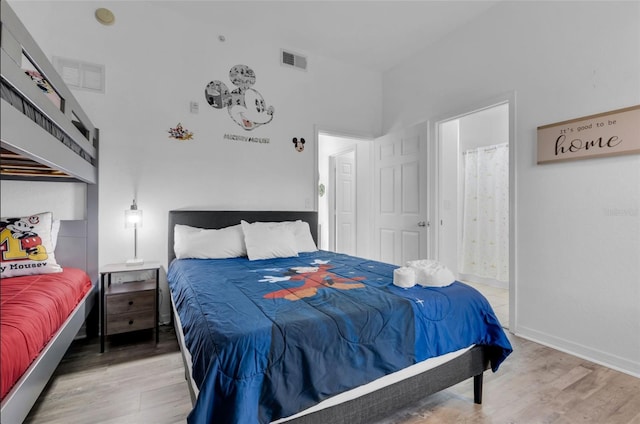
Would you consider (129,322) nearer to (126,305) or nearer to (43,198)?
(126,305)

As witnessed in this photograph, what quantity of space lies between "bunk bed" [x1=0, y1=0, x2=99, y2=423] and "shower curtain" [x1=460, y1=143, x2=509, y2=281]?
15.0 feet

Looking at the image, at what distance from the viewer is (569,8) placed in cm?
245

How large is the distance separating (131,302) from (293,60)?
305cm

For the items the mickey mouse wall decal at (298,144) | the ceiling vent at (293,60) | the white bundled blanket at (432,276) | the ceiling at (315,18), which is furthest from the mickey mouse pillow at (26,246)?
the ceiling vent at (293,60)

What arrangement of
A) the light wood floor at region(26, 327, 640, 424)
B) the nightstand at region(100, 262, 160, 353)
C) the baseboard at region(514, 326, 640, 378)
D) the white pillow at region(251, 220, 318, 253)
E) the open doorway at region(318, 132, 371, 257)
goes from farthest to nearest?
the open doorway at region(318, 132, 371, 257), the white pillow at region(251, 220, 318, 253), the nightstand at region(100, 262, 160, 353), the baseboard at region(514, 326, 640, 378), the light wood floor at region(26, 327, 640, 424)

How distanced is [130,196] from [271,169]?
143 centimetres

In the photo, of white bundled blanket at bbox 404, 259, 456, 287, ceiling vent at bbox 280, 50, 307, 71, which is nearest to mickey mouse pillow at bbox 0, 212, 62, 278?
white bundled blanket at bbox 404, 259, 456, 287

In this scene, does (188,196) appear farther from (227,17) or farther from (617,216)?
(617,216)

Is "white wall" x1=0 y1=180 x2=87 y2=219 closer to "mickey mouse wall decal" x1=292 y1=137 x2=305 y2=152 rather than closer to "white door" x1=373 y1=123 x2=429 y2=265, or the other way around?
"mickey mouse wall decal" x1=292 y1=137 x2=305 y2=152

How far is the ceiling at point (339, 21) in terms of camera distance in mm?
2992

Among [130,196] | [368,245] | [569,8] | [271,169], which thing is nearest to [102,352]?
[130,196]

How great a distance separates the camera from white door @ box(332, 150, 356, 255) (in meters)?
5.28

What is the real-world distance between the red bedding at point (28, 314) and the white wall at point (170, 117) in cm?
112

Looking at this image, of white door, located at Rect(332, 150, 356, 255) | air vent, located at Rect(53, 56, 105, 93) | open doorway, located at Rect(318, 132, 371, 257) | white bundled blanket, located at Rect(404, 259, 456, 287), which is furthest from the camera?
white door, located at Rect(332, 150, 356, 255)
